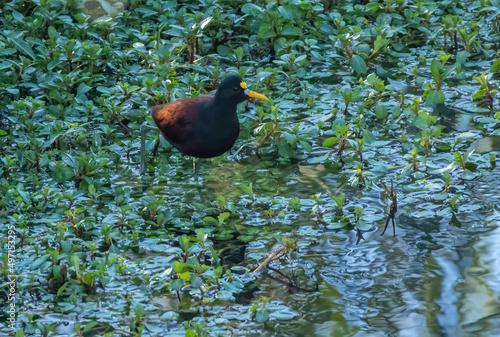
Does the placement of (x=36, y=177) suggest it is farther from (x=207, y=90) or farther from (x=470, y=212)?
(x=470, y=212)

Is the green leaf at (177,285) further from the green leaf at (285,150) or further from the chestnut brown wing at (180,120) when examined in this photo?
the green leaf at (285,150)

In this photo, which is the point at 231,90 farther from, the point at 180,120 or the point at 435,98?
the point at 435,98

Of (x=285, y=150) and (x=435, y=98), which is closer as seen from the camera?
(x=285, y=150)

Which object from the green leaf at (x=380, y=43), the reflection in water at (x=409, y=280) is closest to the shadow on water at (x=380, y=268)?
the reflection in water at (x=409, y=280)

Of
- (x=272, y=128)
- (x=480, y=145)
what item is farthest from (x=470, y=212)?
(x=272, y=128)

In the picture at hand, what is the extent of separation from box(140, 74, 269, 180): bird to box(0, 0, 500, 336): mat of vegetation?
0.38 meters

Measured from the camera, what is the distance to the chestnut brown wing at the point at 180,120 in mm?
6125

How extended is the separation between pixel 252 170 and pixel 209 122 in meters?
0.71

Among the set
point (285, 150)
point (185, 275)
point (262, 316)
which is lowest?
point (262, 316)

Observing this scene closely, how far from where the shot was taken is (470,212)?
560 centimetres

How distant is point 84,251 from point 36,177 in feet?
4.01

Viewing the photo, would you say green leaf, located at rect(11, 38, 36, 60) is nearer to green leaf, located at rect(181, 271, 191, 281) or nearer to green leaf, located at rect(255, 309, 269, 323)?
green leaf, located at rect(181, 271, 191, 281)

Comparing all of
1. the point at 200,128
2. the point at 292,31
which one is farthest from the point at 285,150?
the point at 292,31

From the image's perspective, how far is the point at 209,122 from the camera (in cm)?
604
